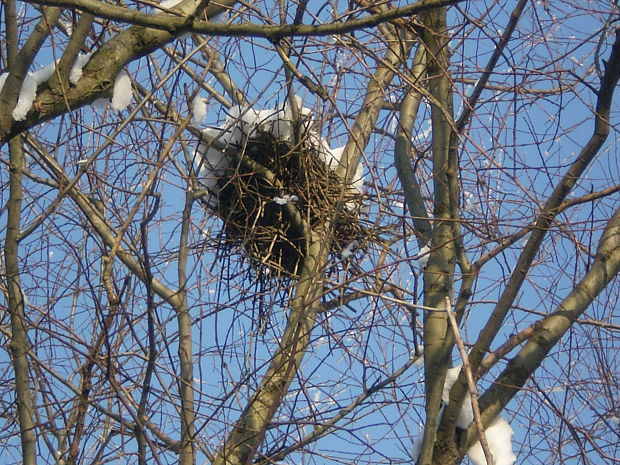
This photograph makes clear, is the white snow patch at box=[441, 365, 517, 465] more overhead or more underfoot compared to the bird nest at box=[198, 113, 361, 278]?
more underfoot

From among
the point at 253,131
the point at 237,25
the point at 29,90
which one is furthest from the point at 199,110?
the point at 237,25

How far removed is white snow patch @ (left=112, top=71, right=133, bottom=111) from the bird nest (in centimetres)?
78

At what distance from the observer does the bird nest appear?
120 inches

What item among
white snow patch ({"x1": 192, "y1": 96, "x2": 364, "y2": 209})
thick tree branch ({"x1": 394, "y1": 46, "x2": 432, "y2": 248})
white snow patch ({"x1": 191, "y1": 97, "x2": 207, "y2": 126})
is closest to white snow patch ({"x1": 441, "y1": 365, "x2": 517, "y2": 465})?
thick tree branch ({"x1": 394, "y1": 46, "x2": 432, "y2": 248})

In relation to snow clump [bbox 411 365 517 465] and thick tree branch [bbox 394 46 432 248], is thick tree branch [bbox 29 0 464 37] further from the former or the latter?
snow clump [bbox 411 365 517 465]

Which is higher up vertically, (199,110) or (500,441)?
(199,110)

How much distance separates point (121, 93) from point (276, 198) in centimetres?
88

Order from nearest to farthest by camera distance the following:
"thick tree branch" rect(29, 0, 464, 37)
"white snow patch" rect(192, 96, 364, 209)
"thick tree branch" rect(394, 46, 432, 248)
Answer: "thick tree branch" rect(29, 0, 464, 37), "thick tree branch" rect(394, 46, 432, 248), "white snow patch" rect(192, 96, 364, 209)

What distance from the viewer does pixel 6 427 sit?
10.1 feet

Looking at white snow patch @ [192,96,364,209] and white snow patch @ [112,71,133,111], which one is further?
white snow patch @ [192,96,364,209]

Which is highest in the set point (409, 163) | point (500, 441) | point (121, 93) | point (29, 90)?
point (409, 163)

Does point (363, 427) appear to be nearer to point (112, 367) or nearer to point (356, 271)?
point (356, 271)

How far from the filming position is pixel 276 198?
2.99 m

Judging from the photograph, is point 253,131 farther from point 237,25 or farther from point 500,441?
point 500,441
